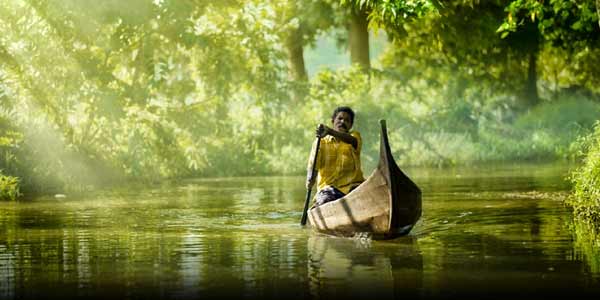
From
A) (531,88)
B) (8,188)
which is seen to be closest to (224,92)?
(8,188)

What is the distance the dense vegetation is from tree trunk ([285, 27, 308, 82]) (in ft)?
0.25

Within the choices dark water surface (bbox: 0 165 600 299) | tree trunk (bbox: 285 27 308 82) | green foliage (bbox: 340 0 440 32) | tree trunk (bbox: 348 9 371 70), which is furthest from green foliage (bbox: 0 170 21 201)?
tree trunk (bbox: 348 9 371 70)

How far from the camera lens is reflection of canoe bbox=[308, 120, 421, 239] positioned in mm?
15409

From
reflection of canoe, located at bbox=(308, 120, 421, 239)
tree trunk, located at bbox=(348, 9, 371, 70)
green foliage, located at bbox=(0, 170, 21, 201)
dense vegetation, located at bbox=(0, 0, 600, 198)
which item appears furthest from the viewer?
tree trunk, located at bbox=(348, 9, 371, 70)

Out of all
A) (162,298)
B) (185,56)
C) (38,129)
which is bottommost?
(162,298)

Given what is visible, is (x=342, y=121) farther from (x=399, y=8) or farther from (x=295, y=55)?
(x=295, y=55)

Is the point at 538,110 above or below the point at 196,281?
above

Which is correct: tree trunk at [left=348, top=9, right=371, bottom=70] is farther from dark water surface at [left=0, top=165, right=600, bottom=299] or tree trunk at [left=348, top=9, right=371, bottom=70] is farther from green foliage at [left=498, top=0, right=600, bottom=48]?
dark water surface at [left=0, top=165, right=600, bottom=299]

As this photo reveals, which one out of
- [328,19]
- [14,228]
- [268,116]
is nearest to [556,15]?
[14,228]

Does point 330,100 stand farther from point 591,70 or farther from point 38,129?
point 591,70

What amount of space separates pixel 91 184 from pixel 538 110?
22.5 meters

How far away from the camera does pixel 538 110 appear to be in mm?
48562

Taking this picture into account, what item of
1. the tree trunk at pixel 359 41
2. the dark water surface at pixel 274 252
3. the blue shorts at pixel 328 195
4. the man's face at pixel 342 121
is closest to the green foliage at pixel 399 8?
the man's face at pixel 342 121

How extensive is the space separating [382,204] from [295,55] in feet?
103
